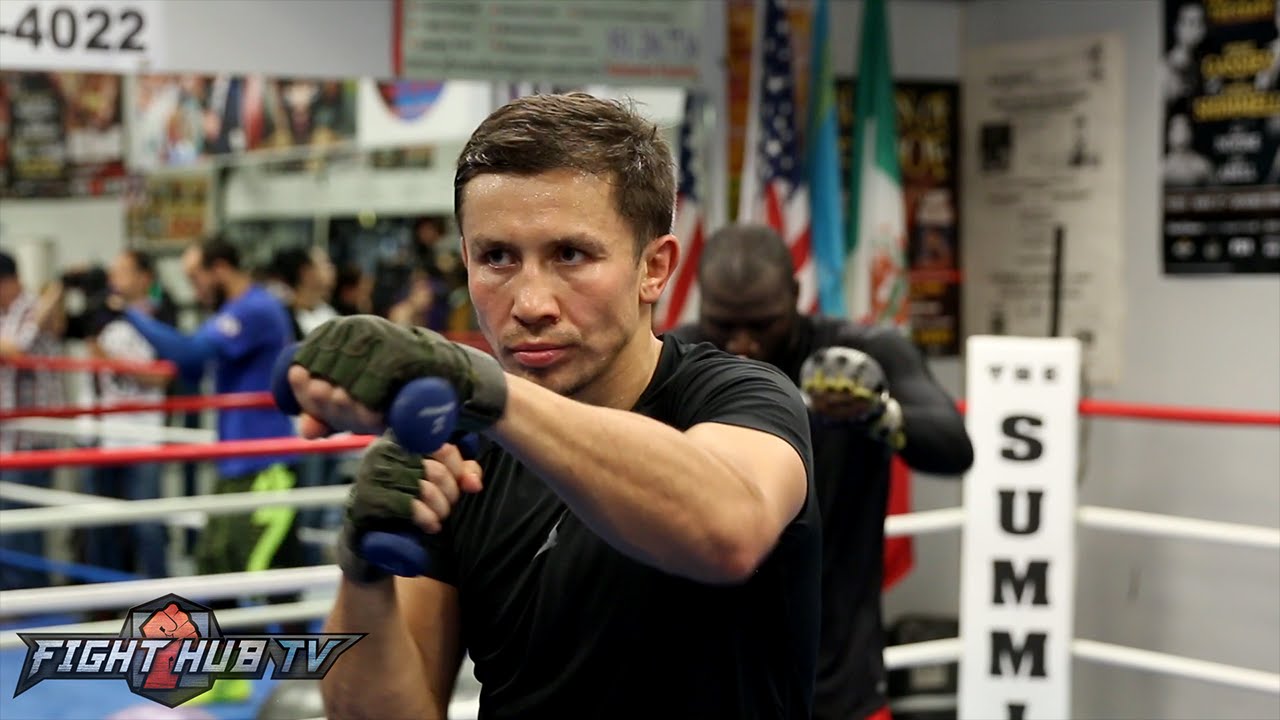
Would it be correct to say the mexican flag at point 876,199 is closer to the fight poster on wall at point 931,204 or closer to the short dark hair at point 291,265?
the fight poster on wall at point 931,204

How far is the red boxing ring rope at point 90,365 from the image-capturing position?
5.80 meters

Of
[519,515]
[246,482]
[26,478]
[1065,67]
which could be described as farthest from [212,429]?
[519,515]

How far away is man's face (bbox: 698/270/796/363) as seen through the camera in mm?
2975

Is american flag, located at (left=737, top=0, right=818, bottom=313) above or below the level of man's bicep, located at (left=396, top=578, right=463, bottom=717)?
above

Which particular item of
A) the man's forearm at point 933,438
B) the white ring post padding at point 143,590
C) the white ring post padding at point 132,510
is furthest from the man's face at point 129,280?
the man's forearm at point 933,438

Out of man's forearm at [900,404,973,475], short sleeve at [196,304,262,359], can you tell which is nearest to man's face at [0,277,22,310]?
short sleeve at [196,304,262,359]

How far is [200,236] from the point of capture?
10711 millimetres

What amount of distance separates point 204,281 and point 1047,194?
3249 millimetres

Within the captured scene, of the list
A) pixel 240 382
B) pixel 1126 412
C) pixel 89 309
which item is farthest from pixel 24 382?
pixel 1126 412

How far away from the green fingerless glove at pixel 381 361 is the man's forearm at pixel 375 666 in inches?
12.7

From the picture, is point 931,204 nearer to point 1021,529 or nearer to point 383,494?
point 1021,529

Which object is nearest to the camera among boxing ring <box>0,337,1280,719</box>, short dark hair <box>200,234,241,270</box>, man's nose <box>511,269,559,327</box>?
man's nose <box>511,269,559,327</box>

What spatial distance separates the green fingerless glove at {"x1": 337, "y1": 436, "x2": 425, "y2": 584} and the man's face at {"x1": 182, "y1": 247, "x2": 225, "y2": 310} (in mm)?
4879

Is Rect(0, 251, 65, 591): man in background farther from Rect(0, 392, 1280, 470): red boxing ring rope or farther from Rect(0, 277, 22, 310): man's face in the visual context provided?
Rect(0, 392, 1280, 470): red boxing ring rope
